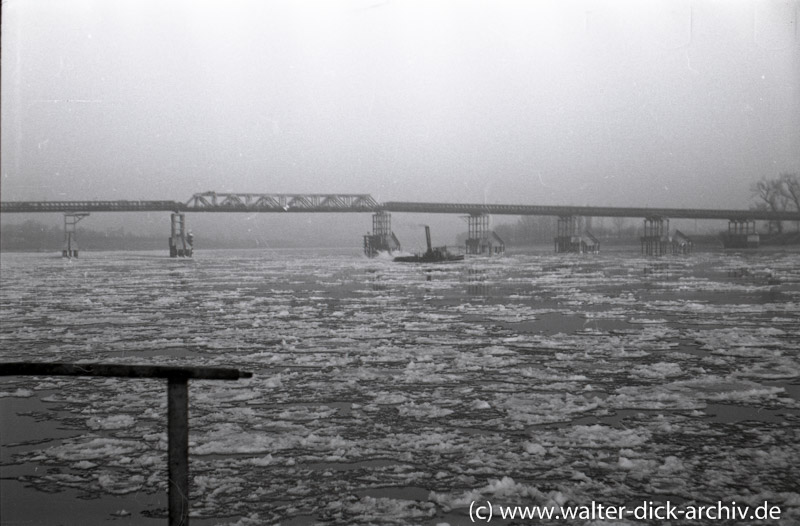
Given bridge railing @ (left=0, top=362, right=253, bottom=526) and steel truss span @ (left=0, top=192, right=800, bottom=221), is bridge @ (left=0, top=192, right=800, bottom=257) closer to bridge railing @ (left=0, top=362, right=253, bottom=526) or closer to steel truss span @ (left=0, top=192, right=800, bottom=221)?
steel truss span @ (left=0, top=192, right=800, bottom=221)

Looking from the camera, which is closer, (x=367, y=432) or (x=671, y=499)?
(x=671, y=499)

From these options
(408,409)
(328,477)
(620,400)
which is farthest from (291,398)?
(620,400)

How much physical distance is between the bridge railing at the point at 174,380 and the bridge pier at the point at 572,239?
390ft

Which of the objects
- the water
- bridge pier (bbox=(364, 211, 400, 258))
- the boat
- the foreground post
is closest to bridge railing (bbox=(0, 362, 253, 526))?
the foreground post

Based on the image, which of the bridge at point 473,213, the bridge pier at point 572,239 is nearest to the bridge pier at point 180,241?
the bridge at point 473,213

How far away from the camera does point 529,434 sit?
5824 millimetres

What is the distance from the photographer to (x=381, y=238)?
10444cm

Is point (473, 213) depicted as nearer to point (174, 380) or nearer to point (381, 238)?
point (381, 238)

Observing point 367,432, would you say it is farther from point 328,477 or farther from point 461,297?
point 461,297

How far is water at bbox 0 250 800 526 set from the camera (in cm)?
443

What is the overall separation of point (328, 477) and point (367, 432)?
1131mm

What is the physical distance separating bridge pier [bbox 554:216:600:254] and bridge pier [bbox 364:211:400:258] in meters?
32.4

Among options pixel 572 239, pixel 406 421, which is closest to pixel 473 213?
pixel 572 239

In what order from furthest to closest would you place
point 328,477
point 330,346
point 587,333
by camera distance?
point 587,333
point 330,346
point 328,477
